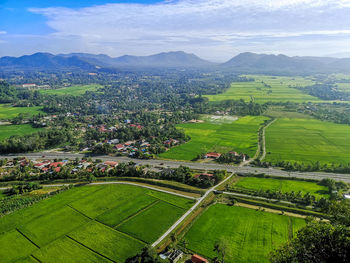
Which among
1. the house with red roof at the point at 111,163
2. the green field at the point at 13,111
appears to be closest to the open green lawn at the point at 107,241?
the house with red roof at the point at 111,163

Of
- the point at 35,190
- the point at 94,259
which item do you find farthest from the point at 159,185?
the point at 35,190

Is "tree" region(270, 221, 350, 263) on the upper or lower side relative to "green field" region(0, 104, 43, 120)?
upper

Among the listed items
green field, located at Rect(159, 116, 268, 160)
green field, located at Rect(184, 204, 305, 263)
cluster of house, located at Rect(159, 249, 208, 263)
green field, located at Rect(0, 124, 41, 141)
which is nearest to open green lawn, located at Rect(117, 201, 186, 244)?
cluster of house, located at Rect(159, 249, 208, 263)

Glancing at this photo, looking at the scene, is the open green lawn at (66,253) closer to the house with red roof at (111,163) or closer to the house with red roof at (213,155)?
the house with red roof at (111,163)

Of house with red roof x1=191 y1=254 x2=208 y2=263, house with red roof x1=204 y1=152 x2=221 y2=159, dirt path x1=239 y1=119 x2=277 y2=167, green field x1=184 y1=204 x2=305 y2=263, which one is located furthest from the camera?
house with red roof x1=204 y1=152 x2=221 y2=159

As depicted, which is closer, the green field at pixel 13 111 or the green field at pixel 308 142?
the green field at pixel 308 142

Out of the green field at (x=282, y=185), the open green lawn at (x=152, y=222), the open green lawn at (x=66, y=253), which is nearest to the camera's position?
the open green lawn at (x=66, y=253)

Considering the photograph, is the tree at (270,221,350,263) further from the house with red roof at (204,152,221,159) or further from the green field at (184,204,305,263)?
the house with red roof at (204,152,221,159)
